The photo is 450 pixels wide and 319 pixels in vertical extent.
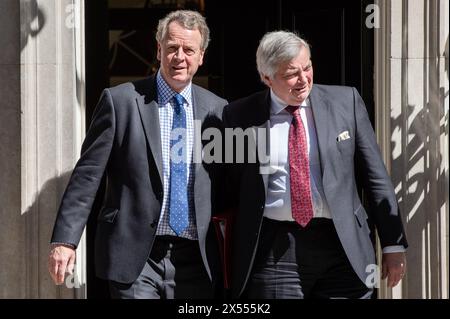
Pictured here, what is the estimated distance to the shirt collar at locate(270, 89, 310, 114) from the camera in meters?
Result: 4.96

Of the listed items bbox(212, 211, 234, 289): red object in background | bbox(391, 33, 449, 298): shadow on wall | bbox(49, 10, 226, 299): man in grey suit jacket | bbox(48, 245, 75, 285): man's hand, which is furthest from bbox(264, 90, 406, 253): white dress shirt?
bbox(391, 33, 449, 298): shadow on wall

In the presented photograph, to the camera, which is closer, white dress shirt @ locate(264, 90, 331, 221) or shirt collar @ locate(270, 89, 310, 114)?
white dress shirt @ locate(264, 90, 331, 221)

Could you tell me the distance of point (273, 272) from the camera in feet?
15.9

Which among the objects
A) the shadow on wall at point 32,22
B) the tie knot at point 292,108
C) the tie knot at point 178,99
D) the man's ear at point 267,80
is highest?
the shadow on wall at point 32,22

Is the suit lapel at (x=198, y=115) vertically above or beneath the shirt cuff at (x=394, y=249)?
above

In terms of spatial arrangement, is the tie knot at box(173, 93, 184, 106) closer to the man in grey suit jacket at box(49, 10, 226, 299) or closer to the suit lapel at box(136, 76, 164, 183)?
the man in grey suit jacket at box(49, 10, 226, 299)

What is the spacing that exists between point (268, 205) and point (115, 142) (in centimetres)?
88

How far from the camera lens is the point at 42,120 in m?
6.20

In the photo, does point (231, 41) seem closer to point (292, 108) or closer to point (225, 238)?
point (292, 108)

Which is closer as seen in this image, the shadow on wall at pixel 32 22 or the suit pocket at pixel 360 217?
the suit pocket at pixel 360 217

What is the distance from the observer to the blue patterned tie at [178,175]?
16.0 ft

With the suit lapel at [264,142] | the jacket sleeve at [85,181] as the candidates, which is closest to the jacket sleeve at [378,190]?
the suit lapel at [264,142]

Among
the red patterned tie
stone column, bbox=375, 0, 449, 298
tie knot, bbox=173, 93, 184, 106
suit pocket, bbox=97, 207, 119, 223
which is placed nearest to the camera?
the red patterned tie

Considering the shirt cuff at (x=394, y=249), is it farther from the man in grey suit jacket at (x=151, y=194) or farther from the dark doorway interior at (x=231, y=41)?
the dark doorway interior at (x=231, y=41)
